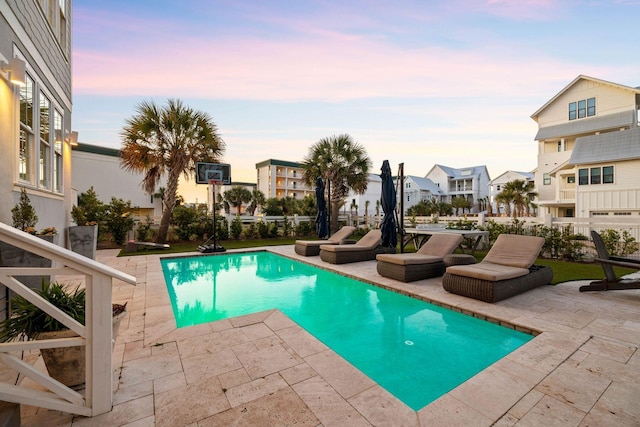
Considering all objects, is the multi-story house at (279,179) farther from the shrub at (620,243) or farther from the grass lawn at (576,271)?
the shrub at (620,243)

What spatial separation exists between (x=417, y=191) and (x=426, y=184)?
2.71 metres

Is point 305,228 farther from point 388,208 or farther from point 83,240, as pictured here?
point 83,240

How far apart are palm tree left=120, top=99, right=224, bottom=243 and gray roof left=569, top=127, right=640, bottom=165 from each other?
825 inches

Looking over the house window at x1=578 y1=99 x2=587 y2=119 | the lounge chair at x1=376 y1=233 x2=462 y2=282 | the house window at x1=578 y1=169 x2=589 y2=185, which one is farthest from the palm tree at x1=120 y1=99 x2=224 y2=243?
the house window at x1=578 y1=99 x2=587 y2=119

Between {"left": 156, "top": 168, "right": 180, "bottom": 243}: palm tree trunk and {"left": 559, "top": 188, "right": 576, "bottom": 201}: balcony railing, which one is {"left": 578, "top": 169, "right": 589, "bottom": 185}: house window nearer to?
{"left": 559, "top": 188, "right": 576, "bottom": 201}: balcony railing

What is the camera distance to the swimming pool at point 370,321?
2912 millimetres

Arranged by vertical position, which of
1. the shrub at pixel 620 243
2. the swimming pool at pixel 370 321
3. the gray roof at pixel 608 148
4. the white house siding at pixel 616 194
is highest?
the gray roof at pixel 608 148

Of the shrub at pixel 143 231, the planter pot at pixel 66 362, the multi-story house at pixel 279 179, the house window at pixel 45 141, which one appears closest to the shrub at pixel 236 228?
the shrub at pixel 143 231

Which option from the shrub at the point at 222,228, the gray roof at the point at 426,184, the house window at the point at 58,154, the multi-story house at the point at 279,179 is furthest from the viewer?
the multi-story house at the point at 279,179

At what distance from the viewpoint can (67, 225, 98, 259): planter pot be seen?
730 centimetres

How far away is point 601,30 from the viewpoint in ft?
27.3

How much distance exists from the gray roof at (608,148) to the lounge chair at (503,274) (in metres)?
16.1

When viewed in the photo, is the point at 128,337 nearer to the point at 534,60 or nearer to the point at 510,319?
the point at 510,319

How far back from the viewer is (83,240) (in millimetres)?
7375
